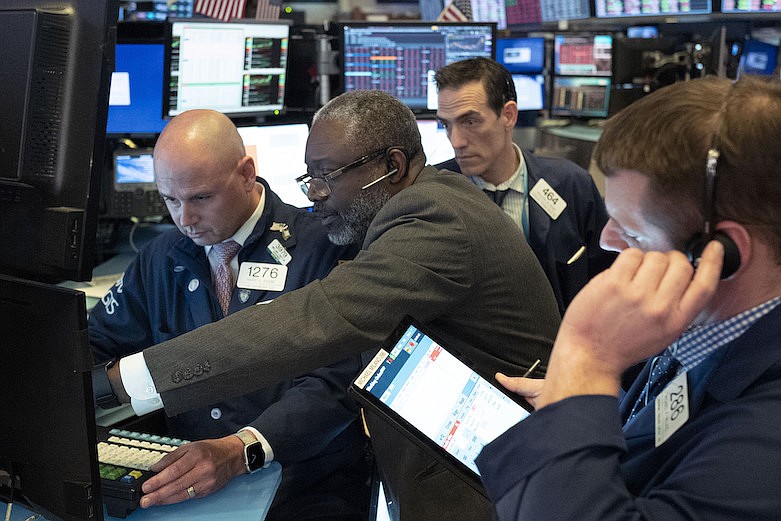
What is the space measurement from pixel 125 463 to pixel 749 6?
516 cm

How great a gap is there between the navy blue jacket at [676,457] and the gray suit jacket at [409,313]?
533mm

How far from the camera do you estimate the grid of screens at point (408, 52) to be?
3689mm

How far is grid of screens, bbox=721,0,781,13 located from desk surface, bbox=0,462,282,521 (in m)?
4.92

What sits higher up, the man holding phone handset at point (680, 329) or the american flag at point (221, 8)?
the american flag at point (221, 8)

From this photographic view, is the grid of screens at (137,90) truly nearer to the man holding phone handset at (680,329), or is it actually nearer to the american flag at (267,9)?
the american flag at (267,9)

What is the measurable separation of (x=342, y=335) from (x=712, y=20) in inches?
198

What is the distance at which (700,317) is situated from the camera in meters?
0.94

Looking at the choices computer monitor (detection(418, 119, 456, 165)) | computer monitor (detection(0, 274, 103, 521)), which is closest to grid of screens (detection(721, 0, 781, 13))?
computer monitor (detection(418, 119, 456, 165))

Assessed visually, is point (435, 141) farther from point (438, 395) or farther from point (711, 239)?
point (711, 239)

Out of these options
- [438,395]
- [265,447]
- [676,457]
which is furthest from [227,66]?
[676,457]

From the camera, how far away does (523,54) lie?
5.68 meters

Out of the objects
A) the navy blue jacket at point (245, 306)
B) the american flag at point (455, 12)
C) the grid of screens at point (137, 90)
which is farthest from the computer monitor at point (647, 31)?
the navy blue jacket at point (245, 306)

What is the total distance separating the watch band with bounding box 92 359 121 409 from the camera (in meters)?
1.43

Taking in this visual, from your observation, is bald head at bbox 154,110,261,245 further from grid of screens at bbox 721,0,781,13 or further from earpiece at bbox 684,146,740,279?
grid of screens at bbox 721,0,781,13
